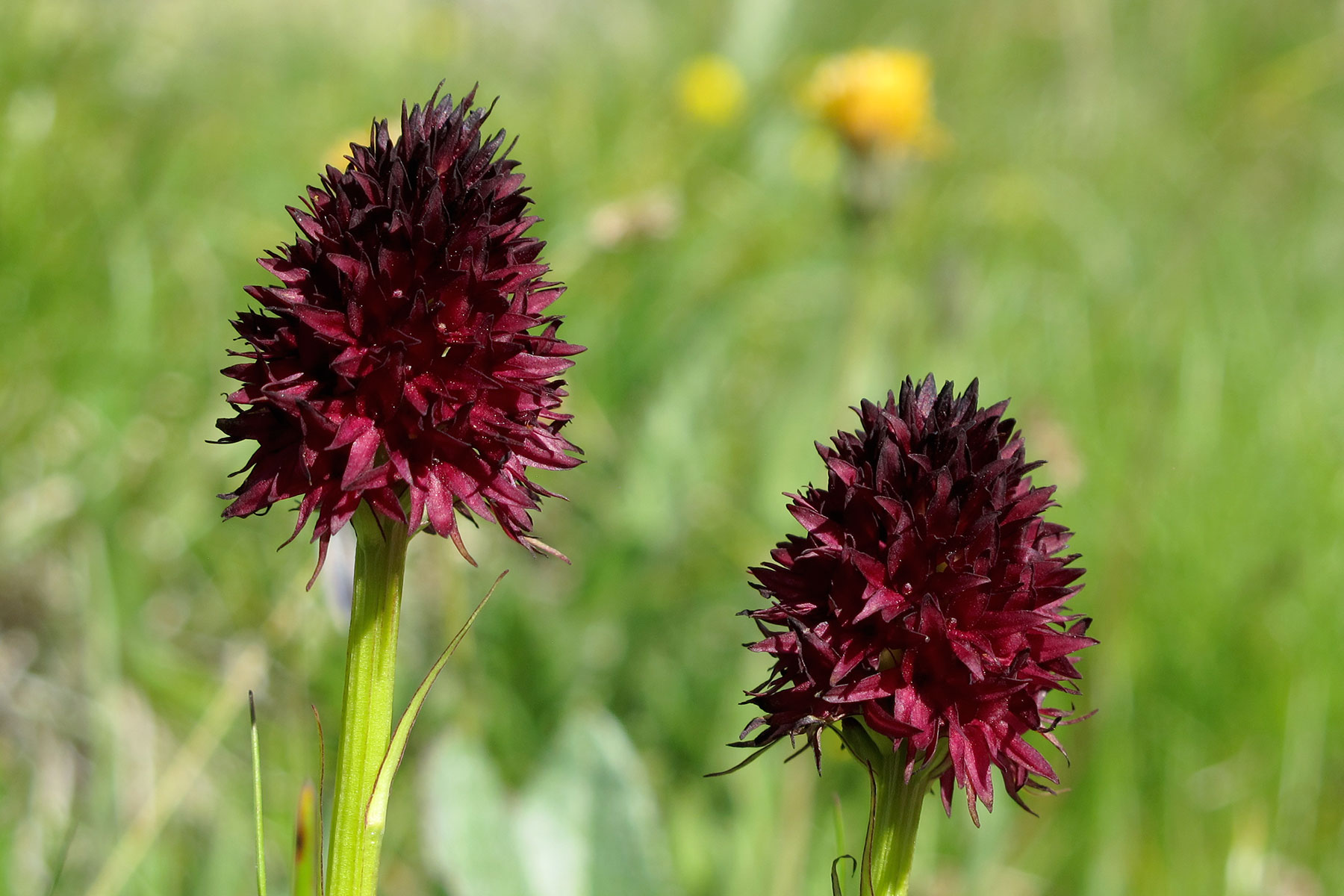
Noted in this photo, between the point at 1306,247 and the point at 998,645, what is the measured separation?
22.1ft

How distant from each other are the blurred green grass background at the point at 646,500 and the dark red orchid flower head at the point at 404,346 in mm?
1272

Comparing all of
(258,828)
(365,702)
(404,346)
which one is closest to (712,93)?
(404,346)

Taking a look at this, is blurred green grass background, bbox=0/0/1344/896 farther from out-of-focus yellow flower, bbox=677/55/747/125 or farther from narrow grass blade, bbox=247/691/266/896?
A: narrow grass blade, bbox=247/691/266/896

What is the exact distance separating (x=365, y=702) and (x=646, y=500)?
2614 mm

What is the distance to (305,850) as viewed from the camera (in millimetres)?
1418

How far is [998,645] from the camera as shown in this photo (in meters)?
1.32

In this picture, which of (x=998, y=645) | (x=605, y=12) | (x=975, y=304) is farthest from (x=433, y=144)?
(x=605, y=12)

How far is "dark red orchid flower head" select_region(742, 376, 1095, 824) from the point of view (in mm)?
1273

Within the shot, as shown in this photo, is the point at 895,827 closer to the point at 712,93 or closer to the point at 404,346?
the point at 404,346

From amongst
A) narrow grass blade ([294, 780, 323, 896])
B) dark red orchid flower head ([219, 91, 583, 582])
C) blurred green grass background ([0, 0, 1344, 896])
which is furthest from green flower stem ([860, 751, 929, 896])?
blurred green grass background ([0, 0, 1344, 896])

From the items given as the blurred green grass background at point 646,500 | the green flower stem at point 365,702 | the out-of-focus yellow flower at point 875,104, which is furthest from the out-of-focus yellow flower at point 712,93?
the green flower stem at point 365,702

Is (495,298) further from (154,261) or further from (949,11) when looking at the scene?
(949,11)

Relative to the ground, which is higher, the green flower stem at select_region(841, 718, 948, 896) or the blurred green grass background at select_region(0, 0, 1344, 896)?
the blurred green grass background at select_region(0, 0, 1344, 896)

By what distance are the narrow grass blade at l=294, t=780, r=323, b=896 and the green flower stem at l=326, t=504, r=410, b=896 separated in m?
0.02
